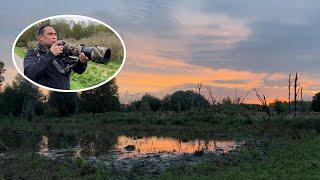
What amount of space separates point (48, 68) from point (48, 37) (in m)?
0.23

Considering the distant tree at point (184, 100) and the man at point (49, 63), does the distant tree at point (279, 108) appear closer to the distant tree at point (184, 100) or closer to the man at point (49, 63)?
the distant tree at point (184, 100)

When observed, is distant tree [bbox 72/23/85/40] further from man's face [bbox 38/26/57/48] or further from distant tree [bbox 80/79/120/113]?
distant tree [bbox 80/79/120/113]

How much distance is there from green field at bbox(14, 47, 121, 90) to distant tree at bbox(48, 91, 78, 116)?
2379 inches

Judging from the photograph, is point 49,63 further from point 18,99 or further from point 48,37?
point 18,99

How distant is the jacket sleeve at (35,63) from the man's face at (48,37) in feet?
0.27

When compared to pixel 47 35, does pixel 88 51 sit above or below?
below

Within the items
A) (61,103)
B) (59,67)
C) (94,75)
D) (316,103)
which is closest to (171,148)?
(94,75)

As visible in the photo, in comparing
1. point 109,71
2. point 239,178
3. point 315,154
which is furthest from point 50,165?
point 109,71

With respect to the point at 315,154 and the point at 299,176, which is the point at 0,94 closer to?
the point at 315,154

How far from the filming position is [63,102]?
218 feet

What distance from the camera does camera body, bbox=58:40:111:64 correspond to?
3262 millimetres

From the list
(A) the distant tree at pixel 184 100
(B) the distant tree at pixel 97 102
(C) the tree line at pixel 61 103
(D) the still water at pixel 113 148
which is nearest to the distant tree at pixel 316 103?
(C) the tree line at pixel 61 103

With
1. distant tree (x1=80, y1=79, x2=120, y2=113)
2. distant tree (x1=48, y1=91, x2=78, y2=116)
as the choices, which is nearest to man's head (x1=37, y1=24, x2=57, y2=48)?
distant tree (x1=80, y1=79, x2=120, y2=113)

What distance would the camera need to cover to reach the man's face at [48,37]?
3298 mm
